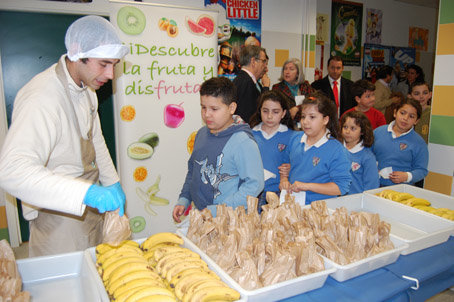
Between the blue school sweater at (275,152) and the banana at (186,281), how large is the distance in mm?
1600

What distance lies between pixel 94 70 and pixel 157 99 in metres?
2.05

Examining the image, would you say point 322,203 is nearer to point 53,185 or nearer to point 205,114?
point 205,114

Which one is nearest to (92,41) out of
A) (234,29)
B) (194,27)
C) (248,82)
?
(248,82)

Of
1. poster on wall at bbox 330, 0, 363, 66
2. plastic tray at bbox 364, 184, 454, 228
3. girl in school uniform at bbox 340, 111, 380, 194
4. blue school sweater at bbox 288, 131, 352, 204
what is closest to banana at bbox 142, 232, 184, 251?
blue school sweater at bbox 288, 131, 352, 204

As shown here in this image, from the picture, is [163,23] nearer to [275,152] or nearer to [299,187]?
[275,152]

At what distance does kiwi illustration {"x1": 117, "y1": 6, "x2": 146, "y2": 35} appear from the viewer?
347 centimetres

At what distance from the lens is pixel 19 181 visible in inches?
53.8

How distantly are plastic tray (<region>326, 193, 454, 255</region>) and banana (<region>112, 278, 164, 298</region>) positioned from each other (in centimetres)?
121

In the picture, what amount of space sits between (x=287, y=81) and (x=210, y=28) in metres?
1.17

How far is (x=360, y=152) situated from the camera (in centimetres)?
292

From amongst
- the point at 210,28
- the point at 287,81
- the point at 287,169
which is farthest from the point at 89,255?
the point at 287,81

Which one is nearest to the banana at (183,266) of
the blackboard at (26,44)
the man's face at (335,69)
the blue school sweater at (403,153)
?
the blue school sweater at (403,153)

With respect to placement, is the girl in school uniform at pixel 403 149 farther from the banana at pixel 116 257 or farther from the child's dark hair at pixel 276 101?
the banana at pixel 116 257

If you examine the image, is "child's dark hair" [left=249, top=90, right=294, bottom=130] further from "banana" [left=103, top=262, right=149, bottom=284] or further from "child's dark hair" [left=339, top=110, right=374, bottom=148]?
"banana" [left=103, top=262, right=149, bottom=284]
